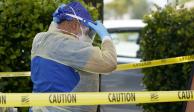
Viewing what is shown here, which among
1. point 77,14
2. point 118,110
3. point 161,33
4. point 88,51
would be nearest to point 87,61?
point 88,51

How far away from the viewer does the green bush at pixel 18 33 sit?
551 centimetres

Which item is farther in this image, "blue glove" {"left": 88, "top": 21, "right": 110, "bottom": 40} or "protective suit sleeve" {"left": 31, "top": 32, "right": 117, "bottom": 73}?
"blue glove" {"left": 88, "top": 21, "right": 110, "bottom": 40}

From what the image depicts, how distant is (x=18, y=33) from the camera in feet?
18.1

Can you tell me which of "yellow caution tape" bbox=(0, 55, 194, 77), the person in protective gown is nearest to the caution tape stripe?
"yellow caution tape" bbox=(0, 55, 194, 77)

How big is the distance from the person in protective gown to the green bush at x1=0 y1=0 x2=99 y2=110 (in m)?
1.63

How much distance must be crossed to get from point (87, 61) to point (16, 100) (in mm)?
553

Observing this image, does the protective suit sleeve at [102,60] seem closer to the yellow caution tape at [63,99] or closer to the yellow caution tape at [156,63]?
the yellow caution tape at [63,99]

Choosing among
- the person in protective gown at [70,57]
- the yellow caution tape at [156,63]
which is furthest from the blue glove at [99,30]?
the yellow caution tape at [156,63]

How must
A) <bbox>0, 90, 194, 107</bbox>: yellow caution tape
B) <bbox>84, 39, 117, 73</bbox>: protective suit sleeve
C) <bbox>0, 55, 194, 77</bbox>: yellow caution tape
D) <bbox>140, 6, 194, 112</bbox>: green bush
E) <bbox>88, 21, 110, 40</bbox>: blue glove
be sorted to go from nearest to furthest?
<bbox>0, 90, 194, 107</bbox>: yellow caution tape
<bbox>84, 39, 117, 73</bbox>: protective suit sleeve
<bbox>88, 21, 110, 40</bbox>: blue glove
<bbox>0, 55, 194, 77</bbox>: yellow caution tape
<bbox>140, 6, 194, 112</bbox>: green bush

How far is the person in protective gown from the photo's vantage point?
3.71m

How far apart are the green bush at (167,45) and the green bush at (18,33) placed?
1.92 metres

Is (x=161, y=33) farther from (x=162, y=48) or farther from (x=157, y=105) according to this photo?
(x=157, y=105)

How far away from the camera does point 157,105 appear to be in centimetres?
699

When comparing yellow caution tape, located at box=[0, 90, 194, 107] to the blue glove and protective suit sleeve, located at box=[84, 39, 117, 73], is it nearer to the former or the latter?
protective suit sleeve, located at box=[84, 39, 117, 73]
